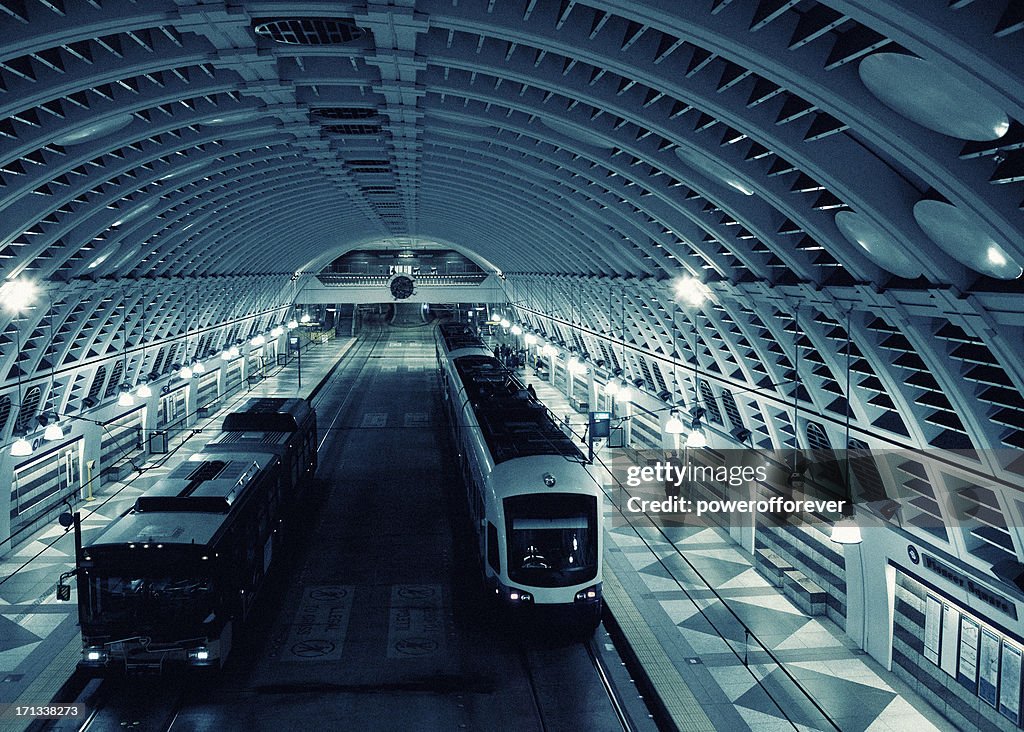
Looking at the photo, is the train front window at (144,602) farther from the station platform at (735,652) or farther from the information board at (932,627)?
the information board at (932,627)

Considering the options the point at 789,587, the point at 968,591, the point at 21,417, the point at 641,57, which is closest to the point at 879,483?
the point at 968,591

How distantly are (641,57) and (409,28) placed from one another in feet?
10.2

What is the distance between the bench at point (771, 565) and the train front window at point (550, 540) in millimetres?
6788

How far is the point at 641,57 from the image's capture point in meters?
10.4

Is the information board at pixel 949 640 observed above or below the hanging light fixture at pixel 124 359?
below

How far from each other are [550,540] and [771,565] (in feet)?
25.9

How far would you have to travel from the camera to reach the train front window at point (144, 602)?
12891 millimetres

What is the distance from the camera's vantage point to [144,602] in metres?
13.0

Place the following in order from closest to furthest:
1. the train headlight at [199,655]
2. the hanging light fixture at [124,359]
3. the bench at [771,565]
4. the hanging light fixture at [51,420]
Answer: the train headlight at [199,655], the hanging light fixture at [51,420], the bench at [771,565], the hanging light fixture at [124,359]

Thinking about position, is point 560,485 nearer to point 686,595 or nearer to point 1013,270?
point 686,595

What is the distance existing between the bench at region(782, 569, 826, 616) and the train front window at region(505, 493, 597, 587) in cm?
625

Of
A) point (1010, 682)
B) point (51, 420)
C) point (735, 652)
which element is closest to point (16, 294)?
point (51, 420)

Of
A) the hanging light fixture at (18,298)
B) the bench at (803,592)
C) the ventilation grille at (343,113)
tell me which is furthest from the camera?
the bench at (803,592)

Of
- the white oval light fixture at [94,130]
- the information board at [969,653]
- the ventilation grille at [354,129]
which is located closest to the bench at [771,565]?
the information board at [969,653]
